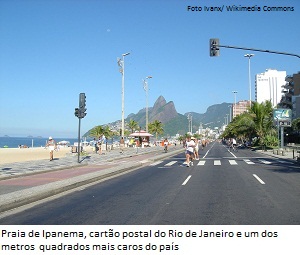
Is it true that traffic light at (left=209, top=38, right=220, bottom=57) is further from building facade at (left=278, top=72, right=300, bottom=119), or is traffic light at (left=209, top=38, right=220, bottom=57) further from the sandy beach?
building facade at (left=278, top=72, right=300, bottom=119)

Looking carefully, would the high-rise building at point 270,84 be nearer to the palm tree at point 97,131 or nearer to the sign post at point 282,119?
the palm tree at point 97,131

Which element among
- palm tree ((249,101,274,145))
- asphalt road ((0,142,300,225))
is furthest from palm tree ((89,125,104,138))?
asphalt road ((0,142,300,225))

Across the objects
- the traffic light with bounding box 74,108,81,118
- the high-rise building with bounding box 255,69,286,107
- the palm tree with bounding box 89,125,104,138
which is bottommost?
the palm tree with bounding box 89,125,104,138

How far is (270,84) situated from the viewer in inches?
6895

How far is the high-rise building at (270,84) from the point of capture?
6816 inches

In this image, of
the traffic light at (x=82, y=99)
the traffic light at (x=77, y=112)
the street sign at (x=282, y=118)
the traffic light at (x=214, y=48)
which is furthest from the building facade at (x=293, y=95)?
the traffic light at (x=77, y=112)

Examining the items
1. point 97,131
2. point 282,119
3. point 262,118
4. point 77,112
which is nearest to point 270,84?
point 262,118

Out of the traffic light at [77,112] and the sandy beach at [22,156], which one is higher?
the traffic light at [77,112]

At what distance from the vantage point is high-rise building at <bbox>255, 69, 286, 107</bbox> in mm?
173125
